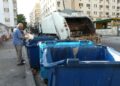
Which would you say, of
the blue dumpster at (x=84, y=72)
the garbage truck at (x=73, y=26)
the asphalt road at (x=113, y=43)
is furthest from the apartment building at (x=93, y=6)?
the blue dumpster at (x=84, y=72)

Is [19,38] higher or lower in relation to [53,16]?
lower

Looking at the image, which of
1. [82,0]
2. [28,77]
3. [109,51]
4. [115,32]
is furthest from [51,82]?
[82,0]

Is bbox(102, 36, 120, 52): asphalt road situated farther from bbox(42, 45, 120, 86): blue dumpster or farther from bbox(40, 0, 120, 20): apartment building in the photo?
bbox(40, 0, 120, 20): apartment building

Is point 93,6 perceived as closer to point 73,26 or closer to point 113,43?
point 113,43

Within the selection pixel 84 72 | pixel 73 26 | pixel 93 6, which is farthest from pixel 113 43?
pixel 93 6

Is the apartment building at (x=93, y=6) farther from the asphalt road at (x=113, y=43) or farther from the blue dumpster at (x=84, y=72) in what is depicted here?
the blue dumpster at (x=84, y=72)

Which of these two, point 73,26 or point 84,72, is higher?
point 73,26

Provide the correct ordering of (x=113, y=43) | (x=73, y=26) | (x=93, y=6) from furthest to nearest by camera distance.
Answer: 1. (x=93, y=6)
2. (x=113, y=43)
3. (x=73, y=26)

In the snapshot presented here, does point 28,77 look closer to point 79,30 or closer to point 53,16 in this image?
point 79,30

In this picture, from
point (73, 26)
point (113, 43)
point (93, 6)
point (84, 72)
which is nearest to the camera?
point (84, 72)

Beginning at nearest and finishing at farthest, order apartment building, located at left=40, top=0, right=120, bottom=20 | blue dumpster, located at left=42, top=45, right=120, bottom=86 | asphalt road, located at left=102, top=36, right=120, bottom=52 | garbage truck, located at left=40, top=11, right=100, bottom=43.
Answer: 1. blue dumpster, located at left=42, top=45, right=120, bottom=86
2. asphalt road, located at left=102, top=36, right=120, bottom=52
3. garbage truck, located at left=40, top=11, right=100, bottom=43
4. apartment building, located at left=40, top=0, right=120, bottom=20

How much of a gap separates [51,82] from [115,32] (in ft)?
153

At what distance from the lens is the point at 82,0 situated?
8769cm

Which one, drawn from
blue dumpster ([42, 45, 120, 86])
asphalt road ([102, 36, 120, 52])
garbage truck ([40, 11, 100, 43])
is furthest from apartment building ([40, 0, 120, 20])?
blue dumpster ([42, 45, 120, 86])
